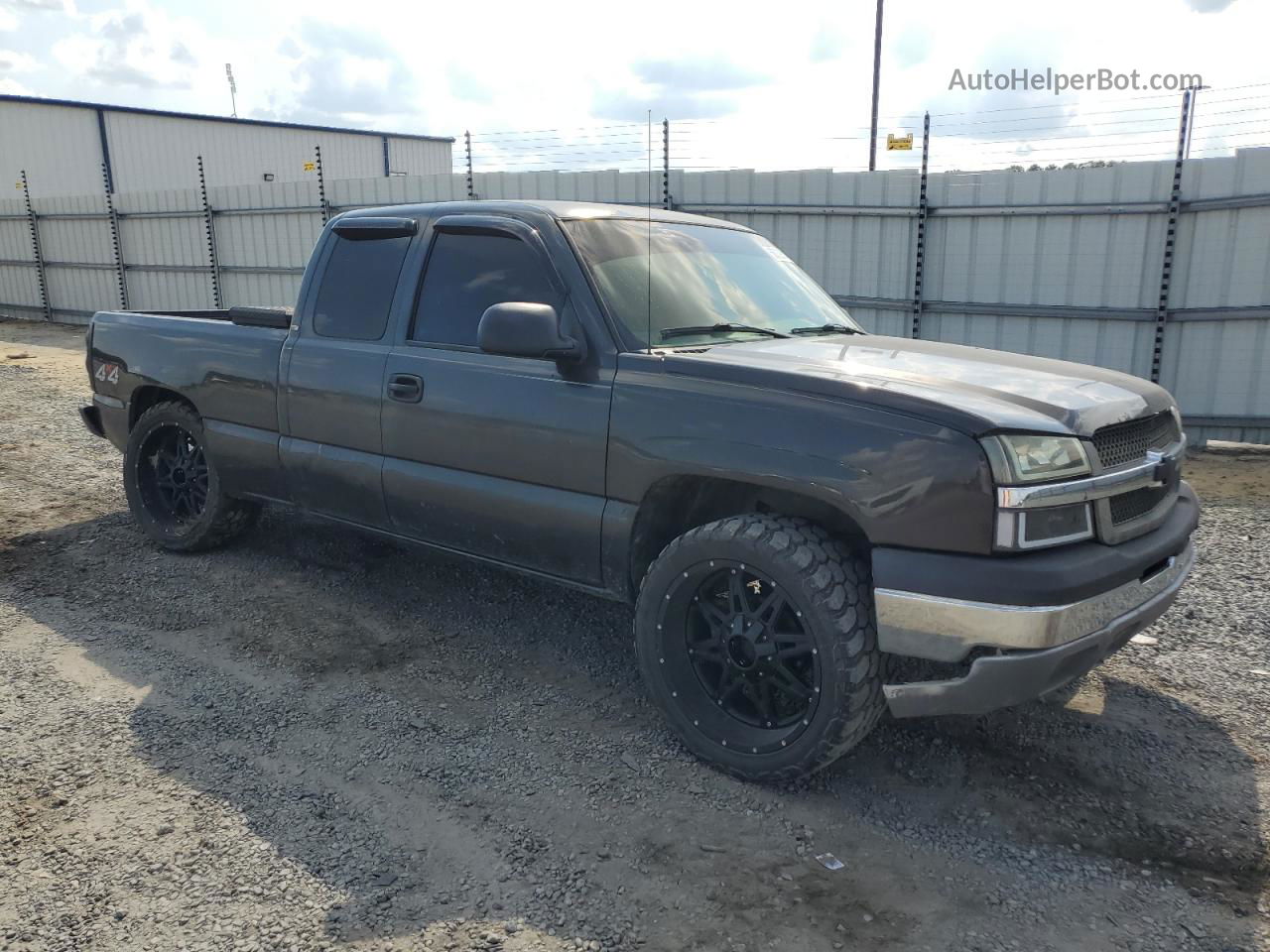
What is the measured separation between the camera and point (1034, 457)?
281cm

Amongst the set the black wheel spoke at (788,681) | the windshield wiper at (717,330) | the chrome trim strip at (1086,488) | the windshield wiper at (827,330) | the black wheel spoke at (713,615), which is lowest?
the black wheel spoke at (788,681)

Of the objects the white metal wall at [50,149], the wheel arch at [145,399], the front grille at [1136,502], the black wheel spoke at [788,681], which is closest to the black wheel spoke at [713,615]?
the black wheel spoke at [788,681]

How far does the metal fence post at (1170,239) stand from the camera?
29.4ft

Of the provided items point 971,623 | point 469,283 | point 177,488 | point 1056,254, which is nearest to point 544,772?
point 971,623

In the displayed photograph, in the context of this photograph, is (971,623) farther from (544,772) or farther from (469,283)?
(469,283)

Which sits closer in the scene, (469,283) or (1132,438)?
(1132,438)

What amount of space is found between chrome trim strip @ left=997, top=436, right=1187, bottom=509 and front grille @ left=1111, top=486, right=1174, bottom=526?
34 mm

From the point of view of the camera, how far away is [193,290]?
61.8 feet

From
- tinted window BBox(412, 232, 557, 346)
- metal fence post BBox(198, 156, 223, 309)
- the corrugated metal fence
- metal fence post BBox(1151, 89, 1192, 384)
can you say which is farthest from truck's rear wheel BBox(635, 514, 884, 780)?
metal fence post BBox(198, 156, 223, 309)

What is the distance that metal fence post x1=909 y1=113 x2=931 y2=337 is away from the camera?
10031 mm

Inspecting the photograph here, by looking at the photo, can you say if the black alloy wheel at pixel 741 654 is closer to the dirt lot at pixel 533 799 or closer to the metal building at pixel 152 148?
the dirt lot at pixel 533 799

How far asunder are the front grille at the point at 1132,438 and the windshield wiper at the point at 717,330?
136 cm

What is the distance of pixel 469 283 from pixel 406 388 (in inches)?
20.9

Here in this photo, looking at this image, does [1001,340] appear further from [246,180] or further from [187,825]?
[246,180]
